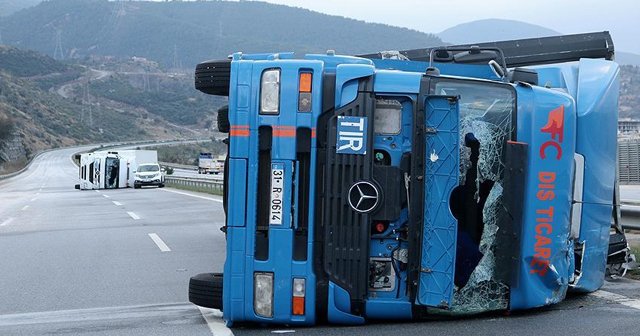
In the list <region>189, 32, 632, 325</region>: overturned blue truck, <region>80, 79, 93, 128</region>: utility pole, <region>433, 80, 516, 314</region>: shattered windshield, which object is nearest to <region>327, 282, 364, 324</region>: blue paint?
<region>189, 32, 632, 325</region>: overturned blue truck

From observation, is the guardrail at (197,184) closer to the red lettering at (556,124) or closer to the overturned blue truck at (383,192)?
the overturned blue truck at (383,192)

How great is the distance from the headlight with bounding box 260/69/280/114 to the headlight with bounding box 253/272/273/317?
1.19m

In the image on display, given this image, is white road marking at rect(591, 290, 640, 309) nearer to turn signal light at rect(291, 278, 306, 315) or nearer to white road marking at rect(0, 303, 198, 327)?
turn signal light at rect(291, 278, 306, 315)

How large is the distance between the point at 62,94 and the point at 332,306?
464ft

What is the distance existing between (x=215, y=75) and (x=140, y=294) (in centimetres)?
305

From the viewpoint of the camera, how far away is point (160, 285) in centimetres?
876

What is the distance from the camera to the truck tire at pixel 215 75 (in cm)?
619

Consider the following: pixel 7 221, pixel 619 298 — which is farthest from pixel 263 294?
pixel 7 221

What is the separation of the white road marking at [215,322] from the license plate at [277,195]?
96 centimetres

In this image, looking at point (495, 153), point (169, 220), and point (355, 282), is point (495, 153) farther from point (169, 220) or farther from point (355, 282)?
point (169, 220)

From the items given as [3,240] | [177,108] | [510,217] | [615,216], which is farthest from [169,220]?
[177,108]

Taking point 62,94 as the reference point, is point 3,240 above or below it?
below

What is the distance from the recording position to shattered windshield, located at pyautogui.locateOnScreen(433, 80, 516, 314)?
5.80 metres

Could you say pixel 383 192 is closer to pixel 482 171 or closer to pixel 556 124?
pixel 482 171
